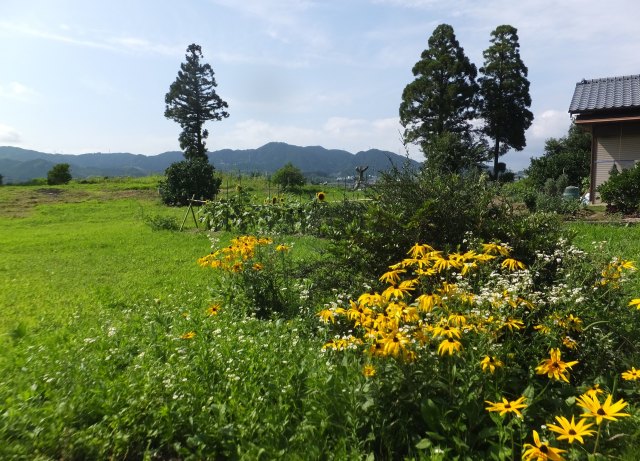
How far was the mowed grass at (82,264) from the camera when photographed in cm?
516

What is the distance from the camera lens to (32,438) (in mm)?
2068

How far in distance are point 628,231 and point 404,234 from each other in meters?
5.90

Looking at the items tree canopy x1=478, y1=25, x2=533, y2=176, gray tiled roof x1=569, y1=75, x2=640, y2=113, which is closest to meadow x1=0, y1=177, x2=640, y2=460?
gray tiled roof x1=569, y1=75, x2=640, y2=113

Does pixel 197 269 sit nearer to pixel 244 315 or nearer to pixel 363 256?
pixel 244 315

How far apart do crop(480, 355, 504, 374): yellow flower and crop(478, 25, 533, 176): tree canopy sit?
29167 millimetres

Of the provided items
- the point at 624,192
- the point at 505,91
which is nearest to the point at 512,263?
the point at 624,192

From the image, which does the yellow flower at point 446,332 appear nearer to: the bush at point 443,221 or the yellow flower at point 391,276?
the yellow flower at point 391,276

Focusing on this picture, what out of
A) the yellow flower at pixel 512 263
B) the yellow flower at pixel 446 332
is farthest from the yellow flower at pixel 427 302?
the yellow flower at pixel 512 263

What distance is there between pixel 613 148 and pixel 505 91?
56.0 feet

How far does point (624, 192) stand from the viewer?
1040cm

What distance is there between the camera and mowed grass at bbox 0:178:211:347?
5160mm

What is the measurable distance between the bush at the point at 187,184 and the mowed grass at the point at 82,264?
185 cm

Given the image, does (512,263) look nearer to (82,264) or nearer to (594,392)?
(594,392)

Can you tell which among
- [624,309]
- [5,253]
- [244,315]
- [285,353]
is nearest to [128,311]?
[244,315]
